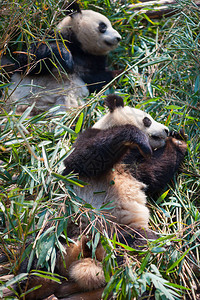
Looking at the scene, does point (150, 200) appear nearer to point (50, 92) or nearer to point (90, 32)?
point (50, 92)

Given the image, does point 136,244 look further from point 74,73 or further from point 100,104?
point 74,73

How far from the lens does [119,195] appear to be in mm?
3287

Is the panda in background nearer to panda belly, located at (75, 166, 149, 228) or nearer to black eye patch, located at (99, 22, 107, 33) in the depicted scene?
black eye patch, located at (99, 22, 107, 33)

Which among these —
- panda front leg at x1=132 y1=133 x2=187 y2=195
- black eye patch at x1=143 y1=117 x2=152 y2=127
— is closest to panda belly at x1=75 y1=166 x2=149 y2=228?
panda front leg at x1=132 y1=133 x2=187 y2=195

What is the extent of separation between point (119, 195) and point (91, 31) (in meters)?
2.31

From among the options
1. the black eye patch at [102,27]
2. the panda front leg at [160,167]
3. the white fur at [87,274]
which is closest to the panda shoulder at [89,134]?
the panda front leg at [160,167]

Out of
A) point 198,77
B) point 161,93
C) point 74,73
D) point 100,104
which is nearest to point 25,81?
point 74,73

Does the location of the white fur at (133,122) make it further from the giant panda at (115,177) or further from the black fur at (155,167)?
the black fur at (155,167)

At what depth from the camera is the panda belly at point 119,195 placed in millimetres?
3207

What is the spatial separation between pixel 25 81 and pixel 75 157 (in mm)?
1743

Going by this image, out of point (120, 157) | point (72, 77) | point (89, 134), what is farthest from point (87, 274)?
point (72, 77)

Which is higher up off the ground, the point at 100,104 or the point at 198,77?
the point at 198,77

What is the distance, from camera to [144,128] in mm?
3463

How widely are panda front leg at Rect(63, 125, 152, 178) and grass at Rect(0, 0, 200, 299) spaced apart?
115mm
